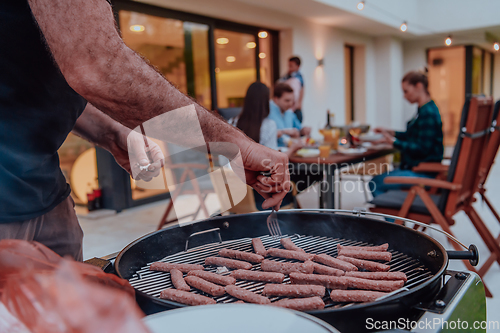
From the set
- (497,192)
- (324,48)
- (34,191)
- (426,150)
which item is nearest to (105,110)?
(34,191)

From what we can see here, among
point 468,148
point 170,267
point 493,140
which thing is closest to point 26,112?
point 170,267

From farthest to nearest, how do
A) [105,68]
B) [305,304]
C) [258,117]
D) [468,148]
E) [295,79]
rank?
[295,79] → [258,117] → [468,148] → [305,304] → [105,68]

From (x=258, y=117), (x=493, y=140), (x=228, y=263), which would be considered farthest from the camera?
(x=258, y=117)

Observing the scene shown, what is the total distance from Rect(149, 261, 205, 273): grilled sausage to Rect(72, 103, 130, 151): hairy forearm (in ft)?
1.25

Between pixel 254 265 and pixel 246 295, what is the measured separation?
0.28 meters

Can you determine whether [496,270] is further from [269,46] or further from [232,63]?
[269,46]

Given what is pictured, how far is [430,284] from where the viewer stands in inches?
32.1

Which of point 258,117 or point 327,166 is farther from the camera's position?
point 258,117

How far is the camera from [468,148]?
246cm

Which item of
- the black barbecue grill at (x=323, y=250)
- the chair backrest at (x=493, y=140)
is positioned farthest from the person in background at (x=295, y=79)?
the black barbecue grill at (x=323, y=250)

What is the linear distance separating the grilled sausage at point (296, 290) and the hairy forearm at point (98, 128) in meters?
0.65

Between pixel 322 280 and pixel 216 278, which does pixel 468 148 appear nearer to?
pixel 322 280

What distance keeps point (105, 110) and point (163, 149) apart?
25 centimetres

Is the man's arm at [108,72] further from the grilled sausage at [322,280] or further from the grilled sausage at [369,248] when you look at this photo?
the grilled sausage at [369,248]
